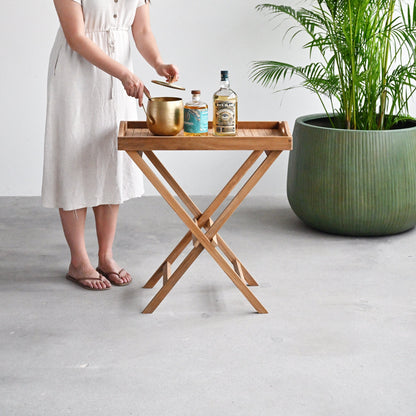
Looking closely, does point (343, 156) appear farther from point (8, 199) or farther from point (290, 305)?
point (8, 199)

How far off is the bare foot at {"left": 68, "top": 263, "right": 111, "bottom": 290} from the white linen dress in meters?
0.35

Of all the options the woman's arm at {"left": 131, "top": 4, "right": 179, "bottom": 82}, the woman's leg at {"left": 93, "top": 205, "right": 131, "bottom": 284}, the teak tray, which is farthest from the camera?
the woman's leg at {"left": 93, "top": 205, "right": 131, "bottom": 284}

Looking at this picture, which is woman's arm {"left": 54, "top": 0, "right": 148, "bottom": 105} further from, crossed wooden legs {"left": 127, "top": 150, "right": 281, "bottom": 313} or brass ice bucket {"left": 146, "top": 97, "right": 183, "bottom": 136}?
crossed wooden legs {"left": 127, "top": 150, "right": 281, "bottom": 313}

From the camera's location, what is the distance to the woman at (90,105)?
313 centimetres

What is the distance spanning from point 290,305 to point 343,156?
3.78ft

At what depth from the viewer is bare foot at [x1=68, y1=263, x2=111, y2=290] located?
3471 mm

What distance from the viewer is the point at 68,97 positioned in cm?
323

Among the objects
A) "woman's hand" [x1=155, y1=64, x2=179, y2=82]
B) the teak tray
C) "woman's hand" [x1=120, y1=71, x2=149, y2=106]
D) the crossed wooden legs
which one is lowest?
the crossed wooden legs

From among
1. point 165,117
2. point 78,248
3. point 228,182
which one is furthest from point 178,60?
point 165,117

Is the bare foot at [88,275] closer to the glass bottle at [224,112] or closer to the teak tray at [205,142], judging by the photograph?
the teak tray at [205,142]

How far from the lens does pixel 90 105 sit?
128 inches

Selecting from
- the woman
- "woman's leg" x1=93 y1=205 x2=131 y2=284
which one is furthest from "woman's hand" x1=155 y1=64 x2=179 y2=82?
"woman's leg" x1=93 y1=205 x2=131 y2=284

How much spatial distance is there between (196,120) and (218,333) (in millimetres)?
878

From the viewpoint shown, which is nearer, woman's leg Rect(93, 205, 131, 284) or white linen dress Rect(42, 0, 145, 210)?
white linen dress Rect(42, 0, 145, 210)
